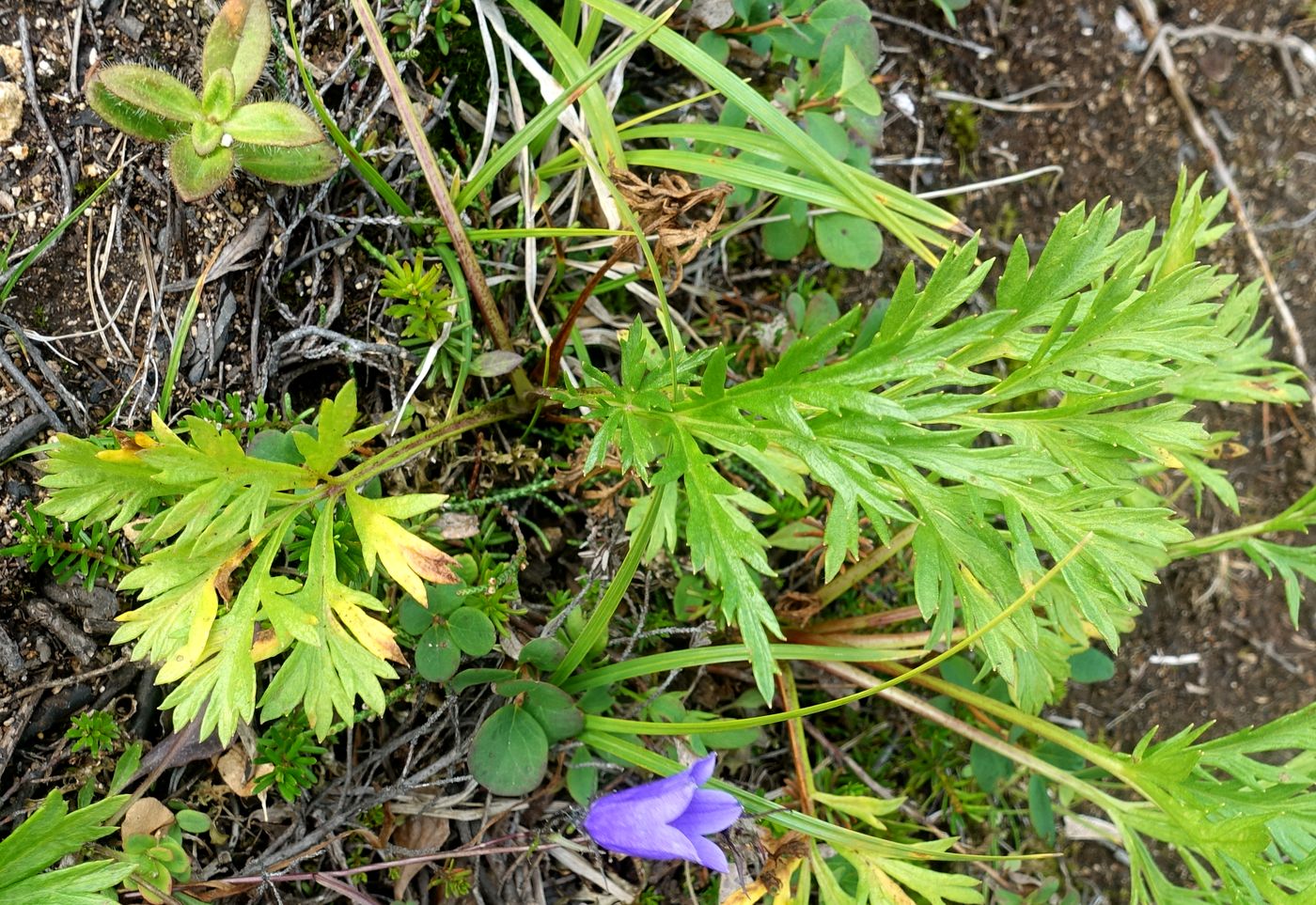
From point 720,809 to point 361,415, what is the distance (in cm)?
95

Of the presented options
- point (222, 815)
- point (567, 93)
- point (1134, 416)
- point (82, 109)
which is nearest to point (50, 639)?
point (222, 815)

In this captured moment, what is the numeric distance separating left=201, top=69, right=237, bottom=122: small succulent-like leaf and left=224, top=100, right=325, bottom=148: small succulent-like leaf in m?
0.01

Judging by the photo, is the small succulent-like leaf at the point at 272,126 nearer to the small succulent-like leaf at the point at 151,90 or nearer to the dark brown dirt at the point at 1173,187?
the small succulent-like leaf at the point at 151,90

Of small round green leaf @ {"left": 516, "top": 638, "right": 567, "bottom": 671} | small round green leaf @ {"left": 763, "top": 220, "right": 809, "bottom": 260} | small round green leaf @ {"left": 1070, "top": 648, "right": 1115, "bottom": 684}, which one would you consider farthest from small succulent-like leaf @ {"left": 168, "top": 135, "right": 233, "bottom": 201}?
small round green leaf @ {"left": 1070, "top": 648, "right": 1115, "bottom": 684}

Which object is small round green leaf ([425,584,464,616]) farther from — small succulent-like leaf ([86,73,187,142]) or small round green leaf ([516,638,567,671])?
small succulent-like leaf ([86,73,187,142])

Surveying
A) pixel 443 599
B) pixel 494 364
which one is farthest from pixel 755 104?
pixel 443 599

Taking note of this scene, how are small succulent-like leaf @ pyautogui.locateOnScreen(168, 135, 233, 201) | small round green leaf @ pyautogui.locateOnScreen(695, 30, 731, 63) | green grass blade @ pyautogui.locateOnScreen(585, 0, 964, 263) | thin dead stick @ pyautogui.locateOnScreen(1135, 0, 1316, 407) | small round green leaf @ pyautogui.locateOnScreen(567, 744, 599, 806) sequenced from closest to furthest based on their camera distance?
small succulent-like leaf @ pyautogui.locateOnScreen(168, 135, 233, 201)
green grass blade @ pyautogui.locateOnScreen(585, 0, 964, 263)
small round green leaf @ pyautogui.locateOnScreen(567, 744, 599, 806)
small round green leaf @ pyautogui.locateOnScreen(695, 30, 731, 63)
thin dead stick @ pyautogui.locateOnScreen(1135, 0, 1316, 407)

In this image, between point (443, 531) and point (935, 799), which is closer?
Answer: point (443, 531)

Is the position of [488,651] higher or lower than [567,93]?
lower

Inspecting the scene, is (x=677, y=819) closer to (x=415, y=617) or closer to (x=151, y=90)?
(x=415, y=617)

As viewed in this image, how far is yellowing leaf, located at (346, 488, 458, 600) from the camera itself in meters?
1.43

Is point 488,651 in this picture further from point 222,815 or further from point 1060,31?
point 1060,31

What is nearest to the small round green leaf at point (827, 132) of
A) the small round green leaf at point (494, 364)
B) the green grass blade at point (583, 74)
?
the green grass blade at point (583, 74)

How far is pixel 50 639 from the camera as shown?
5.27 ft
